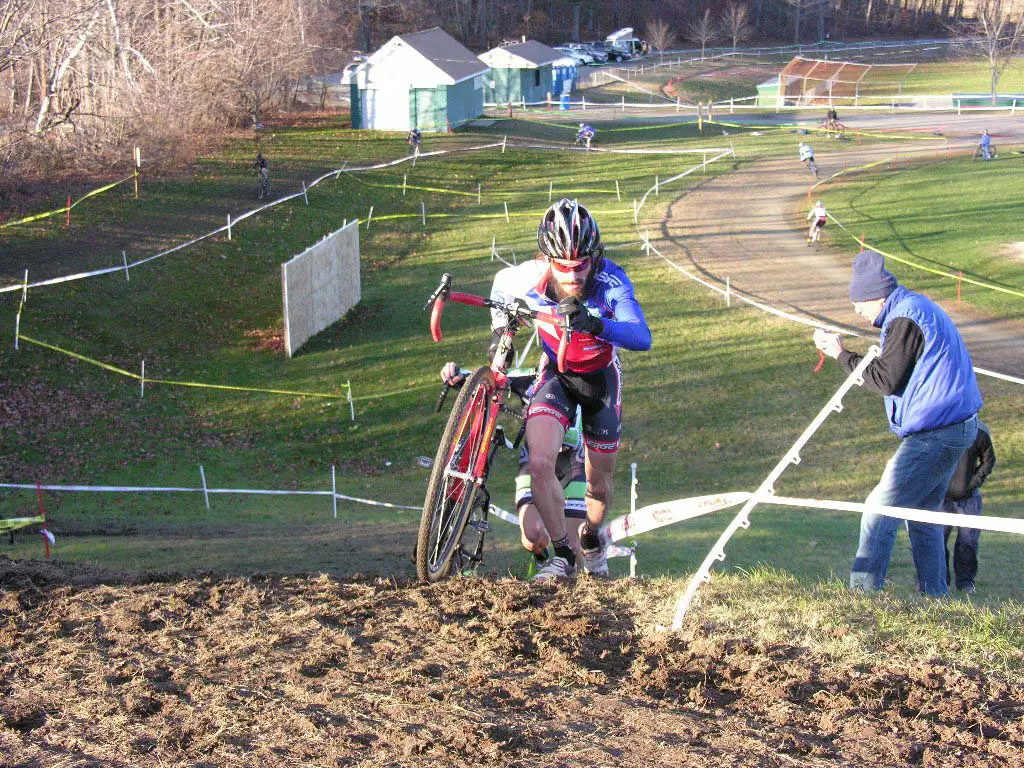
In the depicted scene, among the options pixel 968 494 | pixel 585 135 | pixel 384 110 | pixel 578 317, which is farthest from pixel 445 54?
pixel 578 317

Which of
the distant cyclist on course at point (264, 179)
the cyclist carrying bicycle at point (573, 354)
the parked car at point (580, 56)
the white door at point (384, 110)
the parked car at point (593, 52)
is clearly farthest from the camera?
the parked car at point (593, 52)

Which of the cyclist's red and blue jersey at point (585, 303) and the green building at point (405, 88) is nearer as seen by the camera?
the cyclist's red and blue jersey at point (585, 303)

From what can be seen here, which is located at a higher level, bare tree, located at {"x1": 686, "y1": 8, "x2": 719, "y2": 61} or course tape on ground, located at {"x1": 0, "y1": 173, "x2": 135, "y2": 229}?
bare tree, located at {"x1": 686, "y1": 8, "x2": 719, "y2": 61}

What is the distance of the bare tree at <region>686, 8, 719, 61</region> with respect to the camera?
96.6 meters

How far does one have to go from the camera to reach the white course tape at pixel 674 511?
5.94 meters

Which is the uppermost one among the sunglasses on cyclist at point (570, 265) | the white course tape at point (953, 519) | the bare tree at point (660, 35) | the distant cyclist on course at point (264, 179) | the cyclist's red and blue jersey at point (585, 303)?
the bare tree at point (660, 35)

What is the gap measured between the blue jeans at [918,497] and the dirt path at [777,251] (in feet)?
49.2

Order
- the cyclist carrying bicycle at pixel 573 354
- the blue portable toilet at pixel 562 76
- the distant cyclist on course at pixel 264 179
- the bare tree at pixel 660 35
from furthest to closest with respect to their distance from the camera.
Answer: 1. the bare tree at pixel 660 35
2. the blue portable toilet at pixel 562 76
3. the distant cyclist on course at pixel 264 179
4. the cyclist carrying bicycle at pixel 573 354

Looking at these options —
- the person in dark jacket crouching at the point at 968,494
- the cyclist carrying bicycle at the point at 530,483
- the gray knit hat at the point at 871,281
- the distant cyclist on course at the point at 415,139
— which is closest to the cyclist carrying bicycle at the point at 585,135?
the distant cyclist on course at the point at 415,139

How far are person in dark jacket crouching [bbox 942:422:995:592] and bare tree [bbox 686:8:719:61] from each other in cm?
9172

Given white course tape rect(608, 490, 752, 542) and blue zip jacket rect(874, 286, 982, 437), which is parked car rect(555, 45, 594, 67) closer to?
blue zip jacket rect(874, 286, 982, 437)

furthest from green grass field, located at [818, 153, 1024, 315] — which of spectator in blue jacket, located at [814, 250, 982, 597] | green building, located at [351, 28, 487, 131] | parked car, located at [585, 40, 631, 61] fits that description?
parked car, located at [585, 40, 631, 61]

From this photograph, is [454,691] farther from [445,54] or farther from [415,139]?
[445,54]

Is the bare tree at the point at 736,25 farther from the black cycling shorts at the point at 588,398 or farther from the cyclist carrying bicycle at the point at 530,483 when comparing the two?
the black cycling shorts at the point at 588,398
